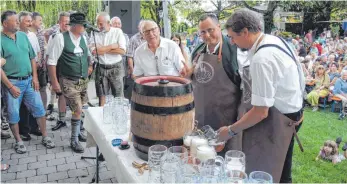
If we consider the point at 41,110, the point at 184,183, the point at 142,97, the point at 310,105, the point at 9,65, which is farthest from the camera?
the point at 310,105

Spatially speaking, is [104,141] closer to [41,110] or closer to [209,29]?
[209,29]

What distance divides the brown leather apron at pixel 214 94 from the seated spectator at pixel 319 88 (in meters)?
5.66

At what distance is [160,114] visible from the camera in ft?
5.82

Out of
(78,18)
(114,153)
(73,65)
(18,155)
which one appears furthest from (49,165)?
(114,153)

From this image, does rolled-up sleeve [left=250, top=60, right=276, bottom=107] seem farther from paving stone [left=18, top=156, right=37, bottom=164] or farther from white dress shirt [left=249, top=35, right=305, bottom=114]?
paving stone [left=18, top=156, right=37, bottom=164]

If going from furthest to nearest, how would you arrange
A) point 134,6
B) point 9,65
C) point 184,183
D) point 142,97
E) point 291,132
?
point 134,6 → point 9,65 → point 291,132 → point 142,97 → point 184,183

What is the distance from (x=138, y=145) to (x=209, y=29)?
1055 millimetres

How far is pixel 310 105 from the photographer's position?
7.70 m

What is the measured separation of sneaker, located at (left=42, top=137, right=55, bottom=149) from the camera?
163 inches

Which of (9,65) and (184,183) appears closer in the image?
(184,183)

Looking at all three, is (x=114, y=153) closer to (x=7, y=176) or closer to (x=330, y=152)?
(x=7, y=176)

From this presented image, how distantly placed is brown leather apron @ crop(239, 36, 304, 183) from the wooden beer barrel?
0.43m

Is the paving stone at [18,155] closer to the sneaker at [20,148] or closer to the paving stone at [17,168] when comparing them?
Answer: the sneaker at [20,148]

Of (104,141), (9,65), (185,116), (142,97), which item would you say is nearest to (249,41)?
(185,116)
